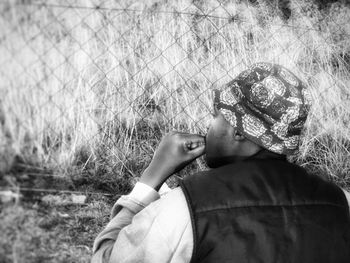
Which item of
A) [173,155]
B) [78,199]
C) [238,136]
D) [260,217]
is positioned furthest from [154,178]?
[78,199]

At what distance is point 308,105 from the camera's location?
1.51 metres

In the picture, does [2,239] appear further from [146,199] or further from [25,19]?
[25,19]

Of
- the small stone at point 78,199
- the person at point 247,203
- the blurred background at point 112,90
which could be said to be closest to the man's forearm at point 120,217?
the person at point 247,203

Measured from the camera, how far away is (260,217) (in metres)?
1.32

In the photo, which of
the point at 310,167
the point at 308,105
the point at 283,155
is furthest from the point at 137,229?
the point at 310,167

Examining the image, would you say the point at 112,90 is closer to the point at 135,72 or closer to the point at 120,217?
the point at 135,72

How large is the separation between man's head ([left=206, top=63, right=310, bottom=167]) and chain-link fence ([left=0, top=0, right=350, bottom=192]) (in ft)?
4.33

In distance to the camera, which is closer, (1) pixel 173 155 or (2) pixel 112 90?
(1) pixel 173 155

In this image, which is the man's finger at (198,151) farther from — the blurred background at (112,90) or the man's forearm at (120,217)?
the blurred background at (112,90)

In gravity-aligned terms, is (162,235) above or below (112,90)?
below

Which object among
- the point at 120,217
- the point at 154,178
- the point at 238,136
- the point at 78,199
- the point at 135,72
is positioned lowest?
the point at 78,199

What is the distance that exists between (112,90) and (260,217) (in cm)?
187

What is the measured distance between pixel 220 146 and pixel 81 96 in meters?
1.58

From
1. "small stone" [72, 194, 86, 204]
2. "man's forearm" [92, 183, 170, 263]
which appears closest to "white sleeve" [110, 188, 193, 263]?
"man's forearm" [92, 183, 170, 263]
